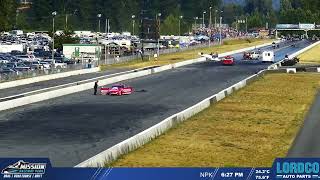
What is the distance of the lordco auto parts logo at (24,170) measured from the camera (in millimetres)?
17359

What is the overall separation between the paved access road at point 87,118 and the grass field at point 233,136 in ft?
9.17

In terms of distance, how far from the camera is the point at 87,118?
45.7 meters

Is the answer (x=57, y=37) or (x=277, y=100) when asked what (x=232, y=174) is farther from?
(x=57, y=37)

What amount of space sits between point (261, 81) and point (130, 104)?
3000 cm

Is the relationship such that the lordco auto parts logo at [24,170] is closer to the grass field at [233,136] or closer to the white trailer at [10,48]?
the grass field at [233,136]

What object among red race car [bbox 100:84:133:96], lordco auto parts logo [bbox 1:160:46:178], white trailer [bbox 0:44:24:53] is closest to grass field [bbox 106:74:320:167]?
lordco auto parts logo [bbox 1:160:46:178]

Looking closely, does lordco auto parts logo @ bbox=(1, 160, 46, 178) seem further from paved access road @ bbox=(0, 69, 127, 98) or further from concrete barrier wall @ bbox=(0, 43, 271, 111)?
paved access road @ bbox=(0, 69, 127, 98)

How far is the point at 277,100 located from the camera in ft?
194

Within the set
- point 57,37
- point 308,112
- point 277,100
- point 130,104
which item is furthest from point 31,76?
point 57,37

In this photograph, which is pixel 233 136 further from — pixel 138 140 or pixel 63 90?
pixel 63 90

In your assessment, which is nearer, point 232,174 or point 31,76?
point 232,174

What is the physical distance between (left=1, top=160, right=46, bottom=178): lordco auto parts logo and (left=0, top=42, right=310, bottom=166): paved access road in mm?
10498

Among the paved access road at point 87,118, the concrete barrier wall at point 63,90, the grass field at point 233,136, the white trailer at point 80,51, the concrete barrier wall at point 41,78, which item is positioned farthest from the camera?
the white trailer at point 80,51

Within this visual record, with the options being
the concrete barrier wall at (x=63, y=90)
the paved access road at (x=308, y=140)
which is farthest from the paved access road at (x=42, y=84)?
the paved access road at (x=308, y=140)
